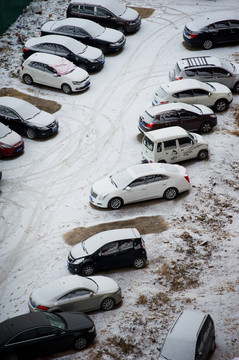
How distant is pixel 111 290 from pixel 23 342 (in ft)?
10.7

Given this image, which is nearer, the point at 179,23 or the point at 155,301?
the point at 155,301

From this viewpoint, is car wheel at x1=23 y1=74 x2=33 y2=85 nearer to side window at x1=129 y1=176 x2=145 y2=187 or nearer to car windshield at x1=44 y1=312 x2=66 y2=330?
side window at x1=129 y1=176 x2=145 y2=187

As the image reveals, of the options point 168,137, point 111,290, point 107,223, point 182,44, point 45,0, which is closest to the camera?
point 111,290

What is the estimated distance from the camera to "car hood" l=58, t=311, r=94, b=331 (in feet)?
46.2

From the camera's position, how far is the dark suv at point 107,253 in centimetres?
1670

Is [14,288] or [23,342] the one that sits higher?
[23,342]

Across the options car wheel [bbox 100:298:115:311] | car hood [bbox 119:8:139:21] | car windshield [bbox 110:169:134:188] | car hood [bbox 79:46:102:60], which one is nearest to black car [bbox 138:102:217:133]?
car windshield [bbox 110:169:134:188]

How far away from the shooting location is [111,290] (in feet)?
50.8

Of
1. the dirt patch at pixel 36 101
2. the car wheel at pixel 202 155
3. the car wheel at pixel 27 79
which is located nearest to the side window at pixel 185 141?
the car wheel at pixel 202 155

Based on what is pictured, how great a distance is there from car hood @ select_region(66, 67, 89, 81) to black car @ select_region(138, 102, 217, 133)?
5110 millimetres

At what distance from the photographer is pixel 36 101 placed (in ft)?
87.2

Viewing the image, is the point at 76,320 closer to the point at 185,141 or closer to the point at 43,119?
the point at 185,141

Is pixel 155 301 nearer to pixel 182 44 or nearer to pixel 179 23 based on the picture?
pixel 182 44

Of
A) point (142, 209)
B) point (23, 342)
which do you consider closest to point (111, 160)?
point (142, 209)
